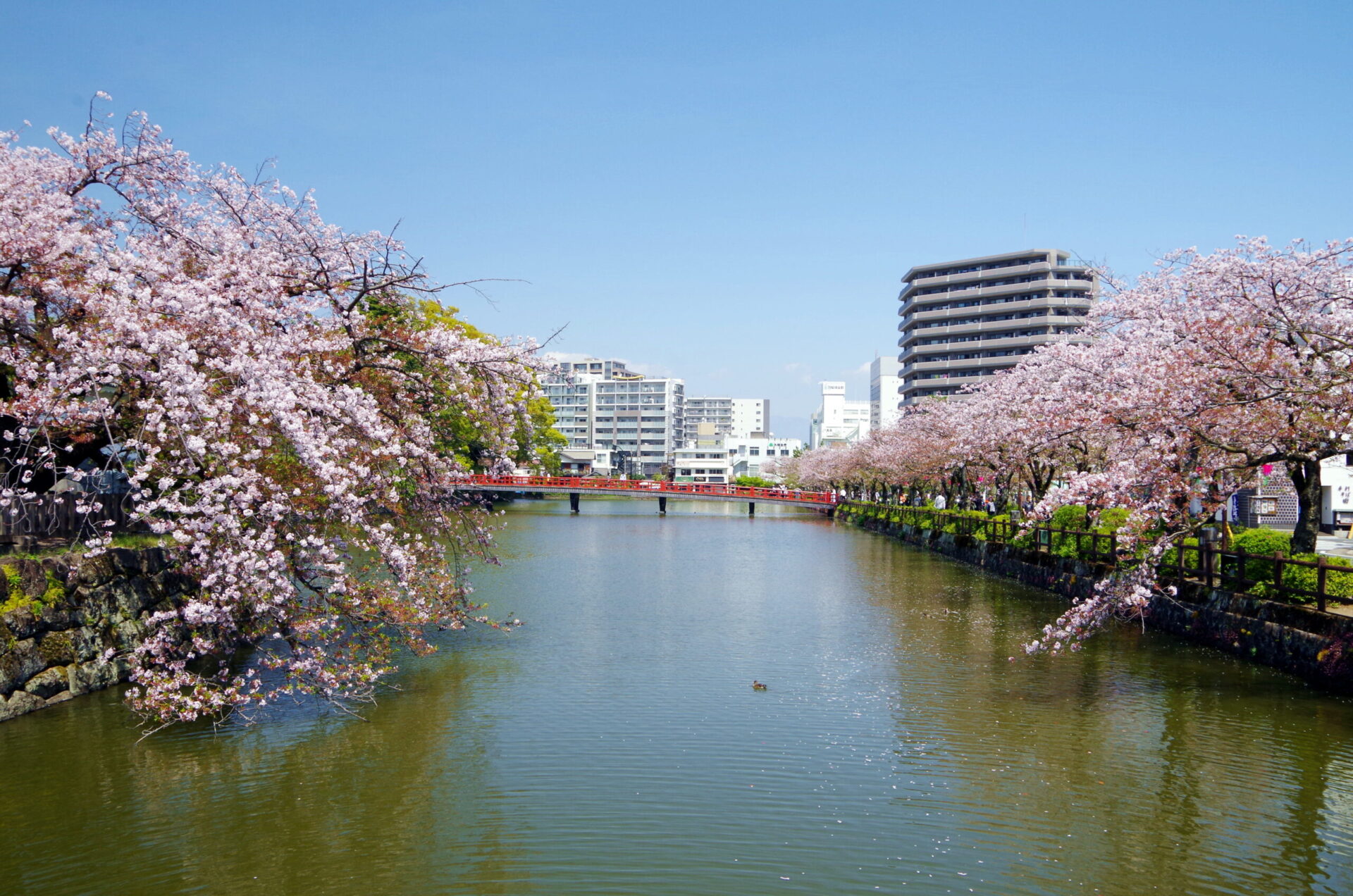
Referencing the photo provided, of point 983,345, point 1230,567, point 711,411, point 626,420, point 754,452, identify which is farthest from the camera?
point 711,411

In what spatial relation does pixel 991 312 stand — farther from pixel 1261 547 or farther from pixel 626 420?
pixel 1261 547

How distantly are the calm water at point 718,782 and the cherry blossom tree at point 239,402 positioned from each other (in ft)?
3.67

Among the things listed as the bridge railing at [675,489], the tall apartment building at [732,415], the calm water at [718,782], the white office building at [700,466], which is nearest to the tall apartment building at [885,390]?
the white office building at [700,466]

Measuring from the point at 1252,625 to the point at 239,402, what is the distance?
14.7 meters

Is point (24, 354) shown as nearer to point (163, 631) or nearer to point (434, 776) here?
point (163, 631)

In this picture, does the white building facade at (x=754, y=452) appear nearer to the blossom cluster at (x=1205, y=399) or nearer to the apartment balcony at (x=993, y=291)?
the apartment balcony at (x=993, y=291)

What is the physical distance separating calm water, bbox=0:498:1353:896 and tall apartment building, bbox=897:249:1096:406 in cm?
7197

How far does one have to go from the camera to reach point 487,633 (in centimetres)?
1617

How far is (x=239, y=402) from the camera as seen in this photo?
9.67 meters

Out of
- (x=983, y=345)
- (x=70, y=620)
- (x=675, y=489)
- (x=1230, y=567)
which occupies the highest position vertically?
(x=983, y=345)

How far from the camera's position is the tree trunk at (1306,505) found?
1420 cm

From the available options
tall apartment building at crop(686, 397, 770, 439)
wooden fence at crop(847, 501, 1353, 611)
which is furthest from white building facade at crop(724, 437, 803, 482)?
wooden fence at crop(847, 501, 1353, 611)

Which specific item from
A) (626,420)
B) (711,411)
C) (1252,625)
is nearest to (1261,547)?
(1252,625)

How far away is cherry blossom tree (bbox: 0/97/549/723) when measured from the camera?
9.29 m
